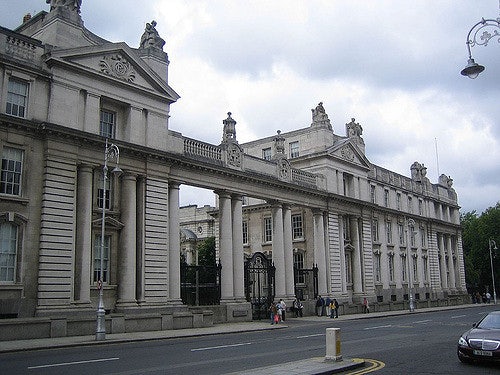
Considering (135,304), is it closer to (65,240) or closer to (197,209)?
(65,240)

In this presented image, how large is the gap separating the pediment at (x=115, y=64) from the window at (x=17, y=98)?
202cm

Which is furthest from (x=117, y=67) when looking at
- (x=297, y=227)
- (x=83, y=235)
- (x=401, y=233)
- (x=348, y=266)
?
(x=401, y=233)

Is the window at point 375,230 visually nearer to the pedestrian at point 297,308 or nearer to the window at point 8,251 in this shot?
the pedestrian at point 297,308

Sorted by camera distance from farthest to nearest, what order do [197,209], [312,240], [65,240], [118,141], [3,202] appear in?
[197,209]
[312,240]
[118,141]
[65,240]
[3,202]

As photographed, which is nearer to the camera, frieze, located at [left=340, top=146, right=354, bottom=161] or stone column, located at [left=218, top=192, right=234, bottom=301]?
stone column, located at [left=218, top=192, right=234, bottom=301]

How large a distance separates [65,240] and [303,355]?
16.1 meters

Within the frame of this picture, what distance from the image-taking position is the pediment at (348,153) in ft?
167

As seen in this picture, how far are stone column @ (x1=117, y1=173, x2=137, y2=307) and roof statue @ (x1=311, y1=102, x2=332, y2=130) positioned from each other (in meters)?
23.5

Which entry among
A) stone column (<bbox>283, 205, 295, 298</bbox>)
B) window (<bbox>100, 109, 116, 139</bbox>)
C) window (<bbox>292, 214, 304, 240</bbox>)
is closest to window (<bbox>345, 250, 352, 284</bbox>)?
window (<bbox>292, 214, 304, 240</bbox>)

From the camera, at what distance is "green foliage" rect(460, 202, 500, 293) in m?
88.2

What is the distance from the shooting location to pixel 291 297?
4303cm

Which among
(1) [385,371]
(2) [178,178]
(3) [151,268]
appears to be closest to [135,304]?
(3) [151,268]

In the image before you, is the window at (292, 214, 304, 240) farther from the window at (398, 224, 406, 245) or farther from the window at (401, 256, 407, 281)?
the window at (401, 256, 407, 281)

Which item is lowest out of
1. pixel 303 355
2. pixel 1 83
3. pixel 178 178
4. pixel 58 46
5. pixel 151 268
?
pixel 303 355
